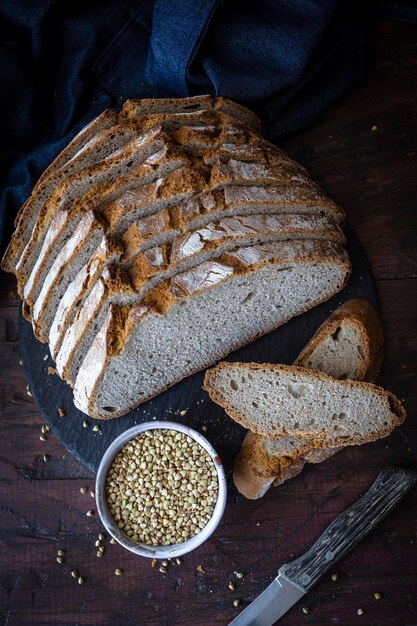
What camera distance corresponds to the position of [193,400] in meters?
3.30

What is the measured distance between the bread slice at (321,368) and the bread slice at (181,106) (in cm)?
110

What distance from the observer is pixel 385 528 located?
130 inches

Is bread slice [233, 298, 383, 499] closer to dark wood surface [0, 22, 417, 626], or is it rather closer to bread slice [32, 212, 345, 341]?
dark wood surface [0, 22, 417, 626]

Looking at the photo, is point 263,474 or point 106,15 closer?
point 263,474

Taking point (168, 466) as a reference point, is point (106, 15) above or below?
above

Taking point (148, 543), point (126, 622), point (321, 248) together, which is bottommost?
point (126, 622)

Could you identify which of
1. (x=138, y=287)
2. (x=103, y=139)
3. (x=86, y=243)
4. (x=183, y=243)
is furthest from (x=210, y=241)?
(x=103, y=139)

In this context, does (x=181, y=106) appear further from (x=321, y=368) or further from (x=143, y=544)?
(x=143, y=544)

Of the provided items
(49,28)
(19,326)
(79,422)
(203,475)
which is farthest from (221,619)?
(49,28)

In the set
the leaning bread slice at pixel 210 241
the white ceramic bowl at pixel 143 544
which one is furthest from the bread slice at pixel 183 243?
the white ceramic bowl at pixel 143 544

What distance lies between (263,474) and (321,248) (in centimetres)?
109

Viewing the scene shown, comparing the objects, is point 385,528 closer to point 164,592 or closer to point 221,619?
point 221,619

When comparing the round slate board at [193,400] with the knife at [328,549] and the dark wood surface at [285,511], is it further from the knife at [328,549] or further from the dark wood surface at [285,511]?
the knife at [328,549]

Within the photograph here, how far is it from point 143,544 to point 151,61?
7.71ft
